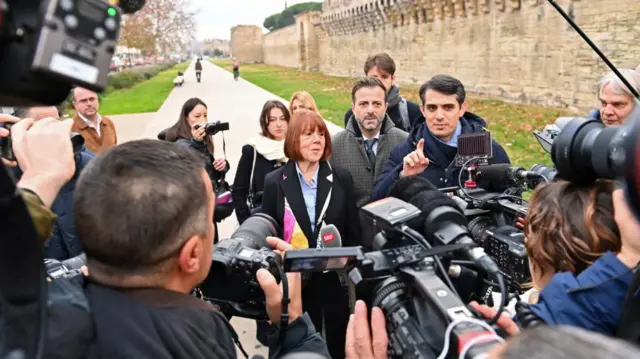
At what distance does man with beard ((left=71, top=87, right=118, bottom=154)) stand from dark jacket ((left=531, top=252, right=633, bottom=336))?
3820mm

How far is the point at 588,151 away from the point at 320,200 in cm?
183

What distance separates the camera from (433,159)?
10.2ft

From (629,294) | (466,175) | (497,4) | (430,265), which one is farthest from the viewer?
(497,4)

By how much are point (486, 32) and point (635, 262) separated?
1832 centimetres

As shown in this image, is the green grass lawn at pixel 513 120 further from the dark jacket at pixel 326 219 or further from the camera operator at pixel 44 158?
the camera operator at pixel 44 158

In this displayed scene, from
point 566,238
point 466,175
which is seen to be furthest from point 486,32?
point 566,238

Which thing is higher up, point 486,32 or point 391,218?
point 486,32

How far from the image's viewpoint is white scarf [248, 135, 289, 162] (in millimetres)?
3869

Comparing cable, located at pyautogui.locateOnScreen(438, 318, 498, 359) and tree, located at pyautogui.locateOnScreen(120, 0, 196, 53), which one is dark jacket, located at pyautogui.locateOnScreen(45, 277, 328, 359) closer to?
cable, located at pyautogui.locateOnScreen(438, 318, 498, 359)

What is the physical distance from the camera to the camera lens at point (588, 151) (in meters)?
1.24

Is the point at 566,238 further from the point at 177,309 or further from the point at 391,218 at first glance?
the point at 177,309

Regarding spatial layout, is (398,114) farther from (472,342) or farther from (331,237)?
(472,342)

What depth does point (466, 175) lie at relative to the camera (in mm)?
2855

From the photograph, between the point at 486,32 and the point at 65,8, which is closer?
the point at 65,8
